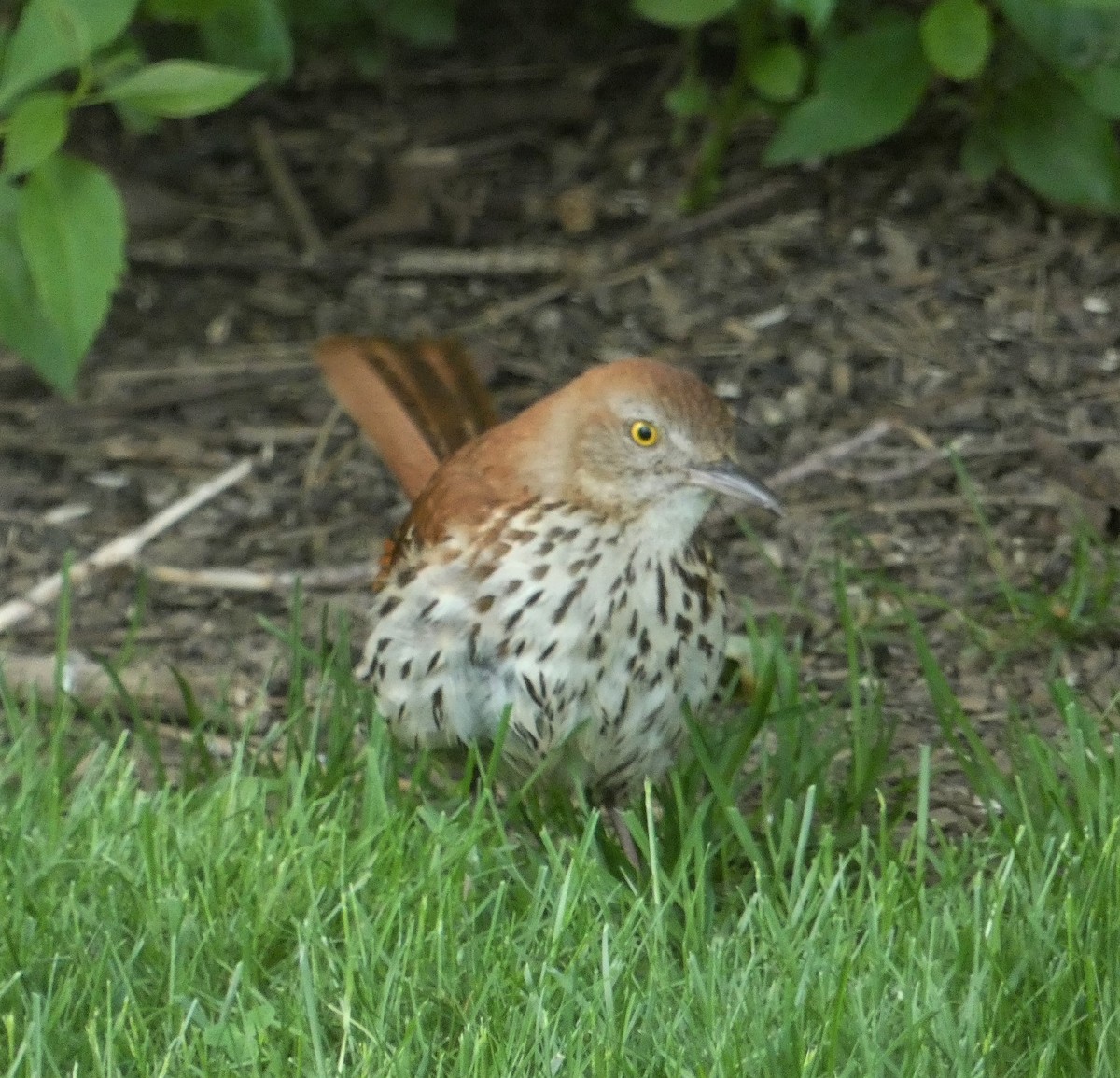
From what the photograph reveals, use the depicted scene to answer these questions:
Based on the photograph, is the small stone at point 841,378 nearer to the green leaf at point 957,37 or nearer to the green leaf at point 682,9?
the green leaf at point 957,37

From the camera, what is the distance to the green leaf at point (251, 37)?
4.95 metres

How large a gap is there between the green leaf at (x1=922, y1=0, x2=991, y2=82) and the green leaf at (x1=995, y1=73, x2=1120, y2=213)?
1.28ft

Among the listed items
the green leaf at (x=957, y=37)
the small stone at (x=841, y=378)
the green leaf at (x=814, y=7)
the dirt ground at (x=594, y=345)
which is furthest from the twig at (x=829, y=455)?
the green leaf at (x=814, y=7)

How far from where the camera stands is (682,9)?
5.18 meters

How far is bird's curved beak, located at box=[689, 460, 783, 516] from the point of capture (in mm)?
3607

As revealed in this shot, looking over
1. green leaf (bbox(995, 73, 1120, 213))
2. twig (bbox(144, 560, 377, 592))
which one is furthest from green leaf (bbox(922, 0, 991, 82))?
twig (bbox(144, 560, 377, 592))

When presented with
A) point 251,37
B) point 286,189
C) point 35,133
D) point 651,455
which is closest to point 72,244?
point 35,133

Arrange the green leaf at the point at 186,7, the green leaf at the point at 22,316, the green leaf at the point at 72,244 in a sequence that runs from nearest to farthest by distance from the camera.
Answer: the green leaf at the point at 72,244 → the green leaf at the point at 22,316 → the green leaf at the point at 186,7

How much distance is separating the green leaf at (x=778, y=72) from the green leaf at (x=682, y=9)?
0.41 metres

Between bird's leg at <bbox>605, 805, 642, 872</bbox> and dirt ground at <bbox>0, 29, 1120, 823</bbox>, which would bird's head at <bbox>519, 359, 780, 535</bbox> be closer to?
bird's leg at <bbox>605, 805, 642, 872</bbox>

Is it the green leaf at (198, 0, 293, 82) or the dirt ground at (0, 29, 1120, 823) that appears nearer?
the dirt ground at (0, 29, 1120, 823)

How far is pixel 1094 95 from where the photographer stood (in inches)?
201

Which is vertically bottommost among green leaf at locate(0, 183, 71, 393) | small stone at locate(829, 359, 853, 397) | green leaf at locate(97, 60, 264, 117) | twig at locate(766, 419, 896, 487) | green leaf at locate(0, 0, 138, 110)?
A: twig at locate(766, 419, 896, 487)

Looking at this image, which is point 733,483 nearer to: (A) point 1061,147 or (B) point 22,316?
(B) point 22,316
